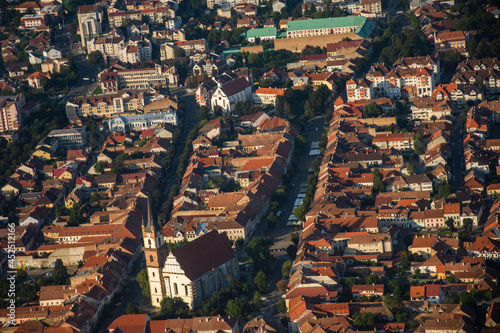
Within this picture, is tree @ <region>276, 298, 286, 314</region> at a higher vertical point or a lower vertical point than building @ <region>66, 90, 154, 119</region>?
lower

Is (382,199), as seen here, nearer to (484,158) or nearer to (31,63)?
(484,158)

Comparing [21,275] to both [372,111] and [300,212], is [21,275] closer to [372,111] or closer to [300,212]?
[300,212]

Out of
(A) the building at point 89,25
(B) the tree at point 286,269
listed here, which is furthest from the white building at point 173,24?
(B) the tree at point 286,269

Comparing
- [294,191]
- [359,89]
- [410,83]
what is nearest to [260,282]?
[294,191]

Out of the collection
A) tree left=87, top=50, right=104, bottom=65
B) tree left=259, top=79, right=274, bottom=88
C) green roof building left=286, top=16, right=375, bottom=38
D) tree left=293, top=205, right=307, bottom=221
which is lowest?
tree left=293, top=205, right=307, bottom=221

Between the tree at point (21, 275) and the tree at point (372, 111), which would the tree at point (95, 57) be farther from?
the tree at point (21, 275)

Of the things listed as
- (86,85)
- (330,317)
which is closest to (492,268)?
(330,317)

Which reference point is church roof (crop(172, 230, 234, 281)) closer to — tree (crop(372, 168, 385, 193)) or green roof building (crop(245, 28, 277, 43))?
tree (crop(372, 168, 385, 193))

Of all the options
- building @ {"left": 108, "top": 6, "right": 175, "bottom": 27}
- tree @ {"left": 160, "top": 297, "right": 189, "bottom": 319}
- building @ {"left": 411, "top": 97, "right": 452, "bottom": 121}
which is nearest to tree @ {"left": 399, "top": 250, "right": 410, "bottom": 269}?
tree @ {"left": 160, "top": 297, "right": 189, "bottom": 319}
